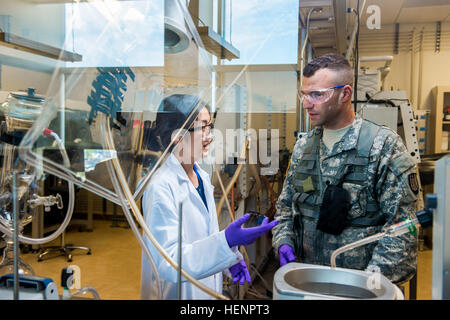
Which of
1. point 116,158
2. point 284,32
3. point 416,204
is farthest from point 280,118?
point 116,158

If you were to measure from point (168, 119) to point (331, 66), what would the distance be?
2.10ft

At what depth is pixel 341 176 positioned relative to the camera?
1139 mm

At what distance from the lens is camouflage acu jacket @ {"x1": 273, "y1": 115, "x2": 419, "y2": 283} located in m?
1.03

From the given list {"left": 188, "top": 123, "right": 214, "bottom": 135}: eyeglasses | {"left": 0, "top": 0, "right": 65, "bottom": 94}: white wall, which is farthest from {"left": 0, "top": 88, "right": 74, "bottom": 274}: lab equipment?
{"left": 188, "top": 123, "right": 214, "bottom": 135}: eyeglasses

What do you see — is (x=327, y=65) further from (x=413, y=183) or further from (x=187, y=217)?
(x=187, y=217)

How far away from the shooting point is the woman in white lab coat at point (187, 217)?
2.43 ft

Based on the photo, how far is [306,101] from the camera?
120cm

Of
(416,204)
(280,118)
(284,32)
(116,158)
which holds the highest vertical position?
(284,32)

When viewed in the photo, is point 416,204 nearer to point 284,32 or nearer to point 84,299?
point 284,32

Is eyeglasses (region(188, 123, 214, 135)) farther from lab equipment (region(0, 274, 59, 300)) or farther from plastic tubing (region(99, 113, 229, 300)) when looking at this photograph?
lab equipment (region(0, 274, 59, 300))

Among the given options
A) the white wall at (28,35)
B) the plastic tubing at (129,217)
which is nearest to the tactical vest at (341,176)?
the plastic tubing at (129,217)

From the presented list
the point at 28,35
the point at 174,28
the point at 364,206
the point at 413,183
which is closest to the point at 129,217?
the point at 174,28

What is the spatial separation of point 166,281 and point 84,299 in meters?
0.19

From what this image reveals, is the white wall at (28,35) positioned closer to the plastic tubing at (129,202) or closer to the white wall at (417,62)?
the plastic tubing at (129,202)
